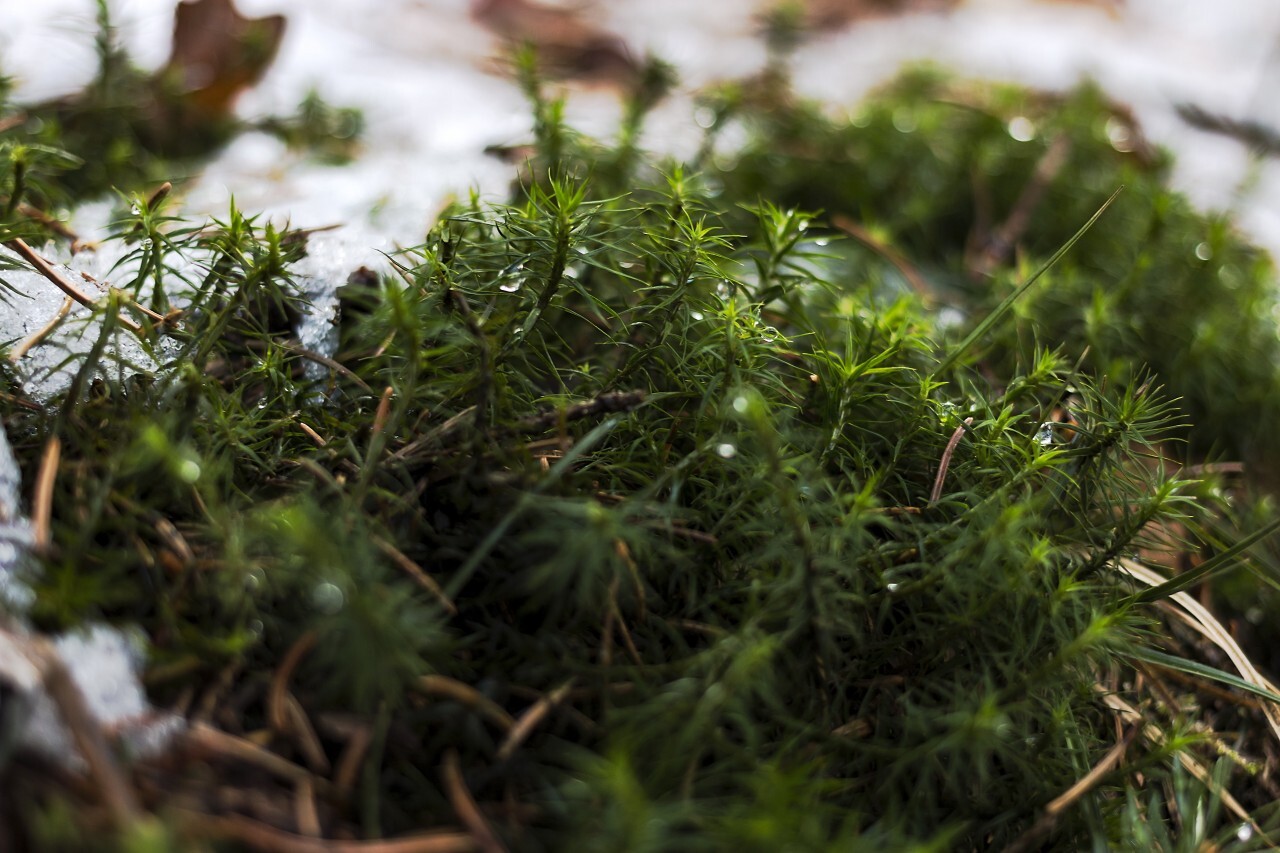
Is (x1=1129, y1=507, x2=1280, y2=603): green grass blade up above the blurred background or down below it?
below

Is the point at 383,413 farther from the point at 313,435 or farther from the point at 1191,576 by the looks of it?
the point at 1191,576

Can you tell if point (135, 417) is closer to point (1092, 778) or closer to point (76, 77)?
point (1092, 778)

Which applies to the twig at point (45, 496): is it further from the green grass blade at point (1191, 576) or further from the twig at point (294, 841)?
the green grass blade at point (1191, 576)

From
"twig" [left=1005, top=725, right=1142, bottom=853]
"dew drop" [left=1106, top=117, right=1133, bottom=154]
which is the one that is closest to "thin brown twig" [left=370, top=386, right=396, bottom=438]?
"twig" [left=1005, top=725, right=1142, bottom=853]

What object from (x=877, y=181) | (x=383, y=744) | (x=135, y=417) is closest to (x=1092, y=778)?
(x=383, y=744)

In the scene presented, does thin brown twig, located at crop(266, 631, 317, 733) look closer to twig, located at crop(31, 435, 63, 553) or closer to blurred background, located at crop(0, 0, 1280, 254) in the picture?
twig, located at crop(31, 435, 63, 553)

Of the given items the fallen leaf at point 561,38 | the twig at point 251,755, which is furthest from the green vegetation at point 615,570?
the fallen leaf at point 561,38

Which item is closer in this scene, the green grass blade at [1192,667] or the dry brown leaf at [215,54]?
the green grass blade at [1192,667]
